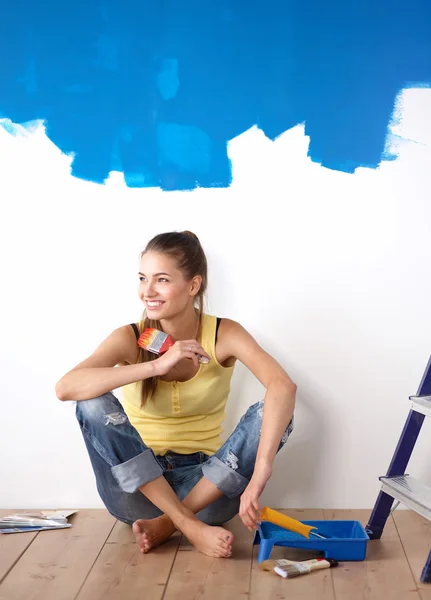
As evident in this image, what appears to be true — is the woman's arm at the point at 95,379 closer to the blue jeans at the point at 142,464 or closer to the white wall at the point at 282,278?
the blue jeans at the point at 142,464

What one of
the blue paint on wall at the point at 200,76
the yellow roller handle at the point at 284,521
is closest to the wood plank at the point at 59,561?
the yellow roller handle at the point at 284,521

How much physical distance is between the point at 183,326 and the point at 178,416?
284mm

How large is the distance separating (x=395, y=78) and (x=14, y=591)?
1.91m

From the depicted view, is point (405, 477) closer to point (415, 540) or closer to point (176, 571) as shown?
point (415, 540)

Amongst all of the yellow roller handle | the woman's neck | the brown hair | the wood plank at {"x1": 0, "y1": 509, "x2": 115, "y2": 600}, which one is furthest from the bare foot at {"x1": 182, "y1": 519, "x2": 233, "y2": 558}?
the woman's neck

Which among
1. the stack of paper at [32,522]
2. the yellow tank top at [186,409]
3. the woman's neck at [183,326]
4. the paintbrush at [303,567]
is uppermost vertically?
the woman's neck at [183,326]

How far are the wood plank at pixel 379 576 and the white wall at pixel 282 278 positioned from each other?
16.3 inches

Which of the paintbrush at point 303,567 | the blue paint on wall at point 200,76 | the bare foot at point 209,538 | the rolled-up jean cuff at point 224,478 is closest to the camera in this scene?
the paintbrush at point 303,567

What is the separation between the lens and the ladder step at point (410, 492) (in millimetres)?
1978

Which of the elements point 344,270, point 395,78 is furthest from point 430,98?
point 344,270

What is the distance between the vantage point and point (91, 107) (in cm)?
252

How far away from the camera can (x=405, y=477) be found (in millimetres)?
2234

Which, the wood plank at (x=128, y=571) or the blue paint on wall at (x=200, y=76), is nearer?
the wood plank at (x=128, y=571)

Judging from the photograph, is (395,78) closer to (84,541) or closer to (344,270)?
(344,270)
